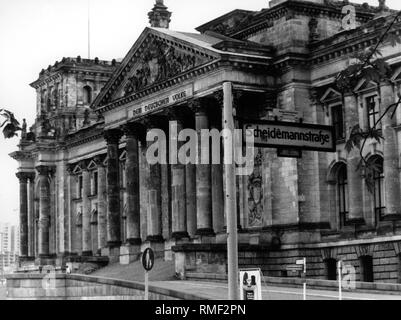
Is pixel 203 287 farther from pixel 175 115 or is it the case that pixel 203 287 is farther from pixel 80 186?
pixel 80 186

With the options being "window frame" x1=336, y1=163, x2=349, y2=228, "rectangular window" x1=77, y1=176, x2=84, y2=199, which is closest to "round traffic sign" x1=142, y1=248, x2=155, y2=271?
"window frame" x1=336, y1=163, x2=349, y2=228

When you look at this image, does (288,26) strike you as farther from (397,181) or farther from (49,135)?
(49,135)

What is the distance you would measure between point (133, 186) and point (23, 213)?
30.5 meters

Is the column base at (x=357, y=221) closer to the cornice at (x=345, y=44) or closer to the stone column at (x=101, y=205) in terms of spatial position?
the cornice at (x=345, y=44)

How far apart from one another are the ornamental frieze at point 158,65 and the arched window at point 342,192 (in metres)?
10.2

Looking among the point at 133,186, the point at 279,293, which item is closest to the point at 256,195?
the point at 133,186

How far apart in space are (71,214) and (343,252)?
3894cm

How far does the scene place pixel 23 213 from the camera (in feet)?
313

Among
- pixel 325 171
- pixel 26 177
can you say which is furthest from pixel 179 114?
pixel 26 177

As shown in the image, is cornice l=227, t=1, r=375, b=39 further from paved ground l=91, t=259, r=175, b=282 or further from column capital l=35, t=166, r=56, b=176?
column capital l=35, t=166, r=56, b=176

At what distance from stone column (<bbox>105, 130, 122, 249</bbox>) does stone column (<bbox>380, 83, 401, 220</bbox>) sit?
23324 millimetres

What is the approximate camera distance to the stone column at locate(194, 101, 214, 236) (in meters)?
58.5

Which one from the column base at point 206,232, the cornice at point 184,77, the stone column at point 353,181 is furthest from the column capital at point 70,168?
the stone column at point 353,181

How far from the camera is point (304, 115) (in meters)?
56.2
